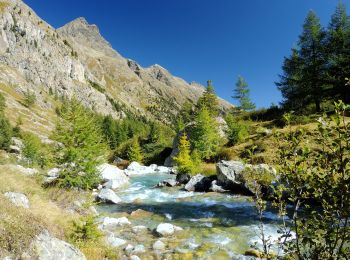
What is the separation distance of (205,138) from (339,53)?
70.7ft

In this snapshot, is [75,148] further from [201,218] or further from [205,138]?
[205,138]

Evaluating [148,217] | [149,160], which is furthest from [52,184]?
[149,160]

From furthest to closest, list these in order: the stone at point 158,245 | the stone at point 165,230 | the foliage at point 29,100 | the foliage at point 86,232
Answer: the foliage at point 29,100 → the stone at point 165,230 → the stone at point 158,245 → the foliage at point 86,232

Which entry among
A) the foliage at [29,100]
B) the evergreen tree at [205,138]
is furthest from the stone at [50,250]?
the foliage at [29,100]

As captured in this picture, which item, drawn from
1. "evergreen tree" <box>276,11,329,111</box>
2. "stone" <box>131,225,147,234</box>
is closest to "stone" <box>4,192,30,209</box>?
"stone" <box>131,225,147,234</box>

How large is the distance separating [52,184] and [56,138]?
3.30 m

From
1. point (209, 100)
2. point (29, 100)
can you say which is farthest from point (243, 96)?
point (29, 100)

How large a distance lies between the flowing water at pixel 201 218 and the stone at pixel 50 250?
5404 millimetres

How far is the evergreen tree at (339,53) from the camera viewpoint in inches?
1575

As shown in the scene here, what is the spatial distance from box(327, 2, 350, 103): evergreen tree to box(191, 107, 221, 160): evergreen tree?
680 inches

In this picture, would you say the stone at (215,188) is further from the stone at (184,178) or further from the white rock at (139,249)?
the white rock at (139,249)

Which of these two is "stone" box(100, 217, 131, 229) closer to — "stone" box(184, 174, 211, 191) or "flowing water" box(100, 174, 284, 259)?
"flowing water" box(100, 174, 284, 259)

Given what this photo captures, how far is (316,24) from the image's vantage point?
1665 inches

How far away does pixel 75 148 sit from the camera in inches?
878
